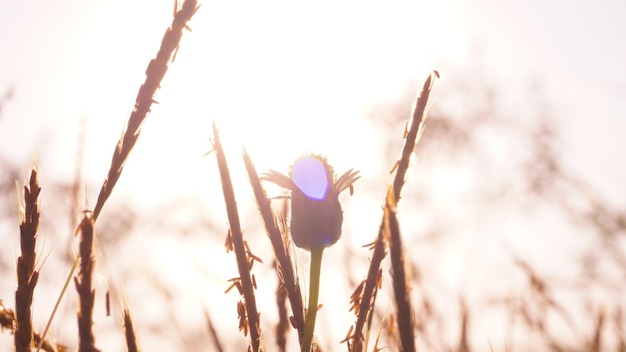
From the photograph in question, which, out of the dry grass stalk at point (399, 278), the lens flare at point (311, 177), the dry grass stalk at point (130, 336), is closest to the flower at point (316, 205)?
the lens flare at point (311, 177)

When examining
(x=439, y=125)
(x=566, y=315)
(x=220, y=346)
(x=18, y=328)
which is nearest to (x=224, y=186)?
(x=18, y=328)

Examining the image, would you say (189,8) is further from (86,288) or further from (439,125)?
(439,125)

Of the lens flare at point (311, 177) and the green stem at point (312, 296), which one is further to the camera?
the lens flare at point (311, 177)

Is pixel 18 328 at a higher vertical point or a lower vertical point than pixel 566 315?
higher

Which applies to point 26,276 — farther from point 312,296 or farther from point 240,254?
point 312,296

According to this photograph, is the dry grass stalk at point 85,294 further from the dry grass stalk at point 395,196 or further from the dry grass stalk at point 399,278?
the dry grass stalk at point 395,196

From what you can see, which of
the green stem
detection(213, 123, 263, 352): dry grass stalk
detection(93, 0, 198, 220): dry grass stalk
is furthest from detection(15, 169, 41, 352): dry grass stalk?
the green stem
